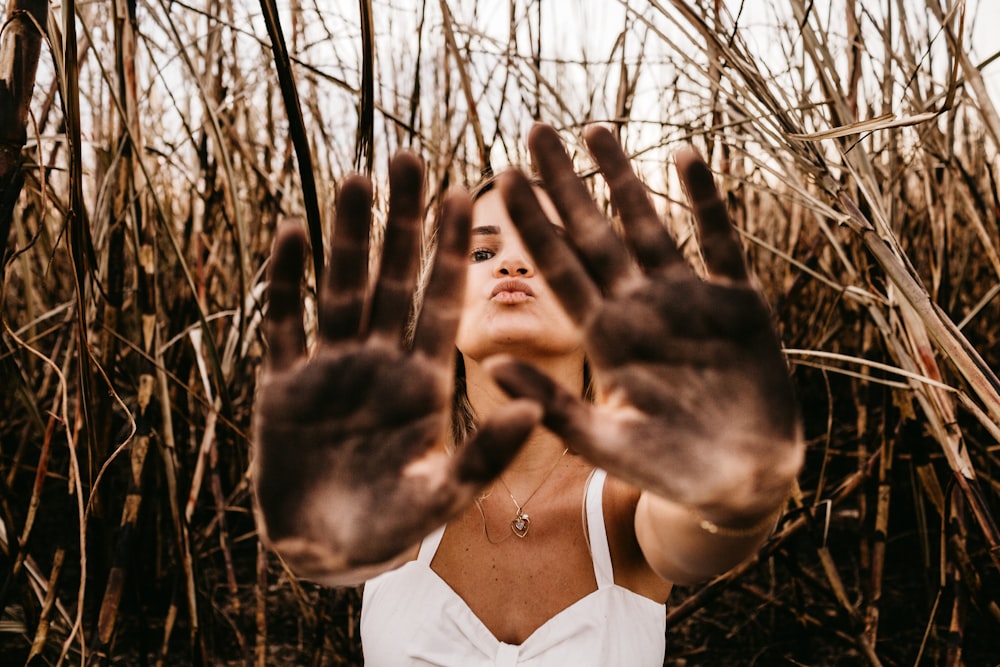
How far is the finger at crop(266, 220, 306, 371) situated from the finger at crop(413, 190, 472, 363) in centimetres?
8

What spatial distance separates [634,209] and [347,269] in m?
0.18

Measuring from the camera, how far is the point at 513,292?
2.69 feet

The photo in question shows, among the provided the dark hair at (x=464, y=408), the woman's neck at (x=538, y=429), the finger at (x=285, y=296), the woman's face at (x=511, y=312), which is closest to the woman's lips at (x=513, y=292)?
the woman's face at (x=511, y=312)

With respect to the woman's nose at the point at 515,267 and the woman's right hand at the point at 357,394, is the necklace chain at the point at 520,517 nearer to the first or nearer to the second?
the woman's nose at the point at 515,267

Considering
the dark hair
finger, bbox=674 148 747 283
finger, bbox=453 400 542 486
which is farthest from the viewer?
the dark hair

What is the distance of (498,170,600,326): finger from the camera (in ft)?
1.58

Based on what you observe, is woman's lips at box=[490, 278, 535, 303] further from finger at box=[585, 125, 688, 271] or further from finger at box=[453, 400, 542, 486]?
finger at box=[453, 400, 542, 486]

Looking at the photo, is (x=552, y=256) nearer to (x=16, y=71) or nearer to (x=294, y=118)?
(x=294, y=118)


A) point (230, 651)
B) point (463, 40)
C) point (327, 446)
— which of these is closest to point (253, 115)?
point (463, 40)

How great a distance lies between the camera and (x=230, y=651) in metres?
1.51

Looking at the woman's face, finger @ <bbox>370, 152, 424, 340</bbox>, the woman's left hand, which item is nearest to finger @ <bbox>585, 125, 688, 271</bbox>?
the woman's left hand

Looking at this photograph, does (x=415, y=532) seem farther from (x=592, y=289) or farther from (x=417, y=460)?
(x=592, y=289)

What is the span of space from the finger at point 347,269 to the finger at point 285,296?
0.06ft

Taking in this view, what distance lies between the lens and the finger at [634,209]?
1.63ft
